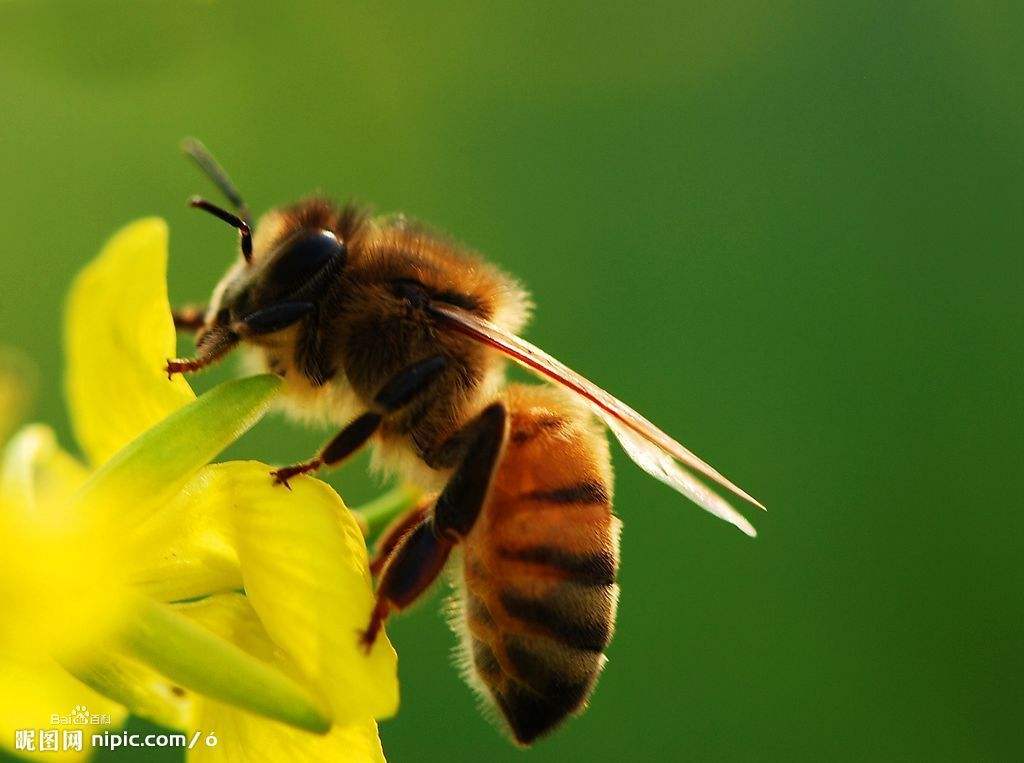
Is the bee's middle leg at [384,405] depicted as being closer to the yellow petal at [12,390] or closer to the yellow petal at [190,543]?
the yellow petal at [190,543]

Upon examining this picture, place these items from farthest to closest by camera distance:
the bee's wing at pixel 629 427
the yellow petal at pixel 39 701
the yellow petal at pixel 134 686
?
the bee's wing at pixel 629 427, the yellow petal at pixel 134 686, the yellow petal at pixel 39 701

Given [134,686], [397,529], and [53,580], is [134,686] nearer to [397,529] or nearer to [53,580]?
[53,580]

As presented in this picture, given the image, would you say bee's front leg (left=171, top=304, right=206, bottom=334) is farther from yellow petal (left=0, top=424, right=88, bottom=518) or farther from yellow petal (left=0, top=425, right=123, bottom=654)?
yellow petal (left=0, top=425, right=123, bottom=654)

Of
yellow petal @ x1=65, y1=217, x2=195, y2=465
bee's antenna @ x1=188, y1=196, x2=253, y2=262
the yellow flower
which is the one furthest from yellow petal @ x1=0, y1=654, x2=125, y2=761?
bee's antenna @ x1=188, y1=196, x2=253, y2=262

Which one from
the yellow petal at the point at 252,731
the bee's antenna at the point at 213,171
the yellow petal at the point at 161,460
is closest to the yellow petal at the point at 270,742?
the yellow petal at the point at 252,731

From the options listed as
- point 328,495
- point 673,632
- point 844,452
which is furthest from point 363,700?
point 844,452

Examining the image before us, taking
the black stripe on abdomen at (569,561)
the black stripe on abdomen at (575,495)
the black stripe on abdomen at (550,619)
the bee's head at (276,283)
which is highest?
the bee's head at (276,283)

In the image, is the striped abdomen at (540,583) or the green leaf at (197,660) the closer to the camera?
the green leaf at (197,660)

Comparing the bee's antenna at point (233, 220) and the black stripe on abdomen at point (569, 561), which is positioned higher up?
the bee's antenna at point (233, 220)

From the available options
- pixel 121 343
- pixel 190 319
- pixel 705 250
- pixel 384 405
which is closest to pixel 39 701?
pixel 121 343
